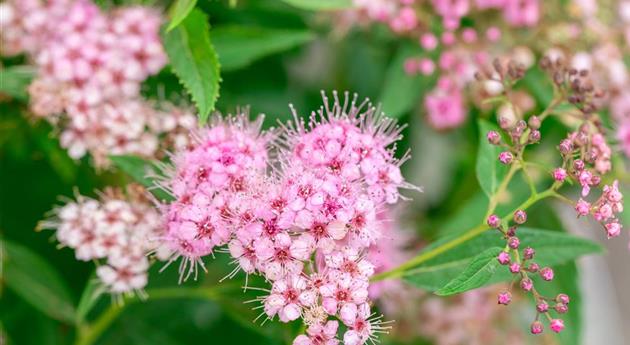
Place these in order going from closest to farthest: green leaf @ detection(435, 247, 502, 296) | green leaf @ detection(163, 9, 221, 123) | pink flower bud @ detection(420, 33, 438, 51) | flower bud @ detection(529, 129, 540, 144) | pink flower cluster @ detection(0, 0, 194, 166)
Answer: green leaf @ detection(435, 247, 502, 296) → flower bud @ detection(529, 129, 540, 144) → green leaf @ detection(163, 9, 221, 123) → pink flower cluster @ detection(0, 0, 194, 166) → pink flower bud @ detection(420, 33, 438, 51)

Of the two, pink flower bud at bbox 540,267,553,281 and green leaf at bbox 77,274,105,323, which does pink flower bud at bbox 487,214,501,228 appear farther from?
green leaf at bbox 77,274,105,323

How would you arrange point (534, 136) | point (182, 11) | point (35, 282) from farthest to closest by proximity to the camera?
point (35, 282)
point (182, 11)
point (534, 136)

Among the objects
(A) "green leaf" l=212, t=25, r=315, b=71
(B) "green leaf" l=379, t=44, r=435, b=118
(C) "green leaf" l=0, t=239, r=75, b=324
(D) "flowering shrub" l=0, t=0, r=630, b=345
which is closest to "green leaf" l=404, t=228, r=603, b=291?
(D) "flowering shrub" l=0, t=0, r=630, b=345

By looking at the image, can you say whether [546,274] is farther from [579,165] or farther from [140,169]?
[140,169]

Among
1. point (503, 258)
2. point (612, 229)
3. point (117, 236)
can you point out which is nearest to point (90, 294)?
point (117, 236)

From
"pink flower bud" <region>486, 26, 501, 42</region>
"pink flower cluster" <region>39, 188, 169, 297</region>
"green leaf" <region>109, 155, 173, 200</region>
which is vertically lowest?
"pink flower cluster" <region>39, 188, 169, 297</region>
